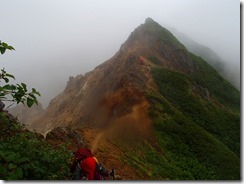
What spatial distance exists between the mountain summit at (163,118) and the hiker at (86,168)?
7.65 metres

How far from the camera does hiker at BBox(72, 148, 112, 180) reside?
473 centimetres

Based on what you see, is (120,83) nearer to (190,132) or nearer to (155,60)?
(190,132)

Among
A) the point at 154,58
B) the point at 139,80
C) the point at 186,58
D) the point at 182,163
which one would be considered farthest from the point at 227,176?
the point at 186,58

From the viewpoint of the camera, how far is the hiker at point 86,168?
4725 millimetres

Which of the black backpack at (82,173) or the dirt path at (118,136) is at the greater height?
the black backpack at (82,173)

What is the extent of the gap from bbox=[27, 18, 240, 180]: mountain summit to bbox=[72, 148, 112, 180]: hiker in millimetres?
7653

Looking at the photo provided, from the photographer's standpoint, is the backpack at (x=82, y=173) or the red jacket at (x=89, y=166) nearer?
the backpack at (x=82, y=173)

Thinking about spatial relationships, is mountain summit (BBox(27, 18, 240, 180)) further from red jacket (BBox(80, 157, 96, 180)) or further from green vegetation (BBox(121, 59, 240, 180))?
red jacket (BBox(80, 157, 96, 180))

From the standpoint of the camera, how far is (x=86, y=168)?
4.85 metres

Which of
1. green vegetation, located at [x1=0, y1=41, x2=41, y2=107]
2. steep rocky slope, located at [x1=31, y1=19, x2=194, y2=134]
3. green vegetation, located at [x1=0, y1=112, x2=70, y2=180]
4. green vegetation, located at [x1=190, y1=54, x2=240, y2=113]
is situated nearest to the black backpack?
green vegetation, located at [x1=0, y1=112, x2=70, y2=180]

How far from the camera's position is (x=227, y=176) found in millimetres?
16250

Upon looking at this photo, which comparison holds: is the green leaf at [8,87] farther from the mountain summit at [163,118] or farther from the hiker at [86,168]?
the mountain summit at [163,118]

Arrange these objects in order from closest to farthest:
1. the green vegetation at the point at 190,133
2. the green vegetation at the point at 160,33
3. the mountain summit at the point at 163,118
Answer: the green vegetation at the point at 190,133 < the mountain summit at the point at 163,118 < the green vegetation at the point at 160,33

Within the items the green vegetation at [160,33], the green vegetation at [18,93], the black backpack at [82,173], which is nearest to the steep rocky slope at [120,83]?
the green vegetation at [160,33]
